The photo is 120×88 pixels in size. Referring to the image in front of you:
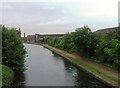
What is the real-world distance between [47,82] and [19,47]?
18.8 feet

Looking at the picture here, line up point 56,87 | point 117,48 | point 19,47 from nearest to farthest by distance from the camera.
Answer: point 117,48 < point 56,87 < point 19,47

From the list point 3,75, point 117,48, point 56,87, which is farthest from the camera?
point 56,87

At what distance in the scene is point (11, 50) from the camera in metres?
26.9

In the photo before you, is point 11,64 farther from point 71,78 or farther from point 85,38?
point 85,38

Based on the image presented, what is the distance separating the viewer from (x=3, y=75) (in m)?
20.4

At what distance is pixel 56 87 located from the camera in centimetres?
2244

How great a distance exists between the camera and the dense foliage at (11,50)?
2647 centimetres

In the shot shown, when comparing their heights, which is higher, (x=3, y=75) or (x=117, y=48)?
(x=117, y=48)

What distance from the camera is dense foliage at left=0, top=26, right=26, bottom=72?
86.8ft

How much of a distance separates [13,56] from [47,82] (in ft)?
15.2

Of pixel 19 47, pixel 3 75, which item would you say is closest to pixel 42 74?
pixel 19 47

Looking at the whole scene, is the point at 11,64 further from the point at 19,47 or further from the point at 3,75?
the point at 3,75

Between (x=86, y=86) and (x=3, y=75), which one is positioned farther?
(x=86, y=86)

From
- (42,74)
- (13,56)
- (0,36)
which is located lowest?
(42,74)
